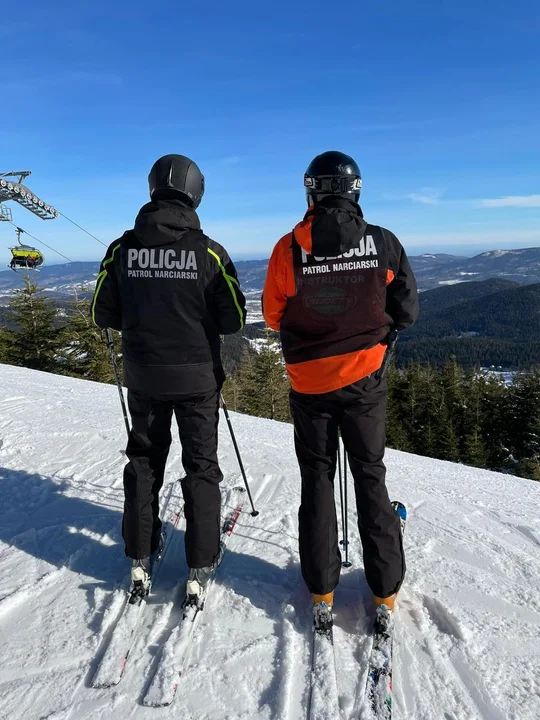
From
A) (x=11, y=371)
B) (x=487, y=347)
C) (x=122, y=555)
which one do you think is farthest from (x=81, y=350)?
(x=487, y=347)

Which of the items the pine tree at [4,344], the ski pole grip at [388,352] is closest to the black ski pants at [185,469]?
the ski pole grip at [388,352]

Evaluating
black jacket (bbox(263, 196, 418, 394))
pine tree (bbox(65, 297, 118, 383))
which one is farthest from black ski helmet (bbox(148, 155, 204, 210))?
pine tree (bbox(65, 297, 118, 383))

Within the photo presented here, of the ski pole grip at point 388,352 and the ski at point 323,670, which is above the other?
the ski pole grip at point 388,352

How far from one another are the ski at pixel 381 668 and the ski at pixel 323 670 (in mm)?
170

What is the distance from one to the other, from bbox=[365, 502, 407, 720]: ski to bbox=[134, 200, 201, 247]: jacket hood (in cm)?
243

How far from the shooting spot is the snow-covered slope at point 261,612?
2.14 metres

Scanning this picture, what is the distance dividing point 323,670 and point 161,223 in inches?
97.7

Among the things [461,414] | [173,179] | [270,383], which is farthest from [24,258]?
[461,414]

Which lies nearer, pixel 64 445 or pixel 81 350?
pixel 64 445

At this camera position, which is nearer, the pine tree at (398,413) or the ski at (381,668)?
the ski at (381,668)

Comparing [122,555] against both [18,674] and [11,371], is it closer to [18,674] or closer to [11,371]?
[18,674]

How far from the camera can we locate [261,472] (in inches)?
202

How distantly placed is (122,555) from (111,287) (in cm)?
196

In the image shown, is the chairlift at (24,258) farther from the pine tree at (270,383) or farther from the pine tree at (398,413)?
the pine tree at (398,413)
